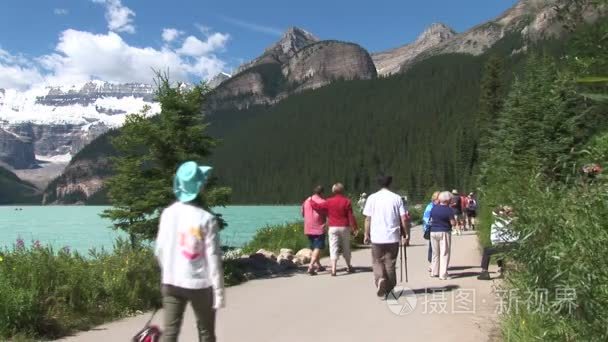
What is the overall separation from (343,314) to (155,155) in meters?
5.71

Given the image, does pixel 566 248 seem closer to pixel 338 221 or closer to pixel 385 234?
pixel 385 234

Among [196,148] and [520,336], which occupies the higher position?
[196,148]

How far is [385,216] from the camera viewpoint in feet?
31.8

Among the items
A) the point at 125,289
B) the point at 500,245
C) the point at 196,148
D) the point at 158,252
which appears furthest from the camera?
the point at 196,148

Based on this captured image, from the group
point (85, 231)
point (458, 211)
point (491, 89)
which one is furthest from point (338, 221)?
point (491, 89)

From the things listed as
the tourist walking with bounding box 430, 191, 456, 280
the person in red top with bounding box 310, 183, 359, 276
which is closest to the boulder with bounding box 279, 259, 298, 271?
the person in red top with bounding box 310, 183, 359, 276

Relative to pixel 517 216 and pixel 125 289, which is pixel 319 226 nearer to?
pixel 125 289

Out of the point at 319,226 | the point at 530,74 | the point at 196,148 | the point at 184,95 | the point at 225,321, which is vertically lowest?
the point at 225,321

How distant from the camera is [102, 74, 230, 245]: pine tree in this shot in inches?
486

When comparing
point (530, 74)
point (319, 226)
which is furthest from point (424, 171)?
point (319, 226)

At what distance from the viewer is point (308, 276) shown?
12.8m

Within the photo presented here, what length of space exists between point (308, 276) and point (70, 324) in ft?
19.1

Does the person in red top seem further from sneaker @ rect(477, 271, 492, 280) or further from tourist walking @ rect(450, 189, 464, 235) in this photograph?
tourist walking @ rect(450, 189, 464, 235)

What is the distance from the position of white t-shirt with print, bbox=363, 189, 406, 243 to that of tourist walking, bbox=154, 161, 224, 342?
4.98m
